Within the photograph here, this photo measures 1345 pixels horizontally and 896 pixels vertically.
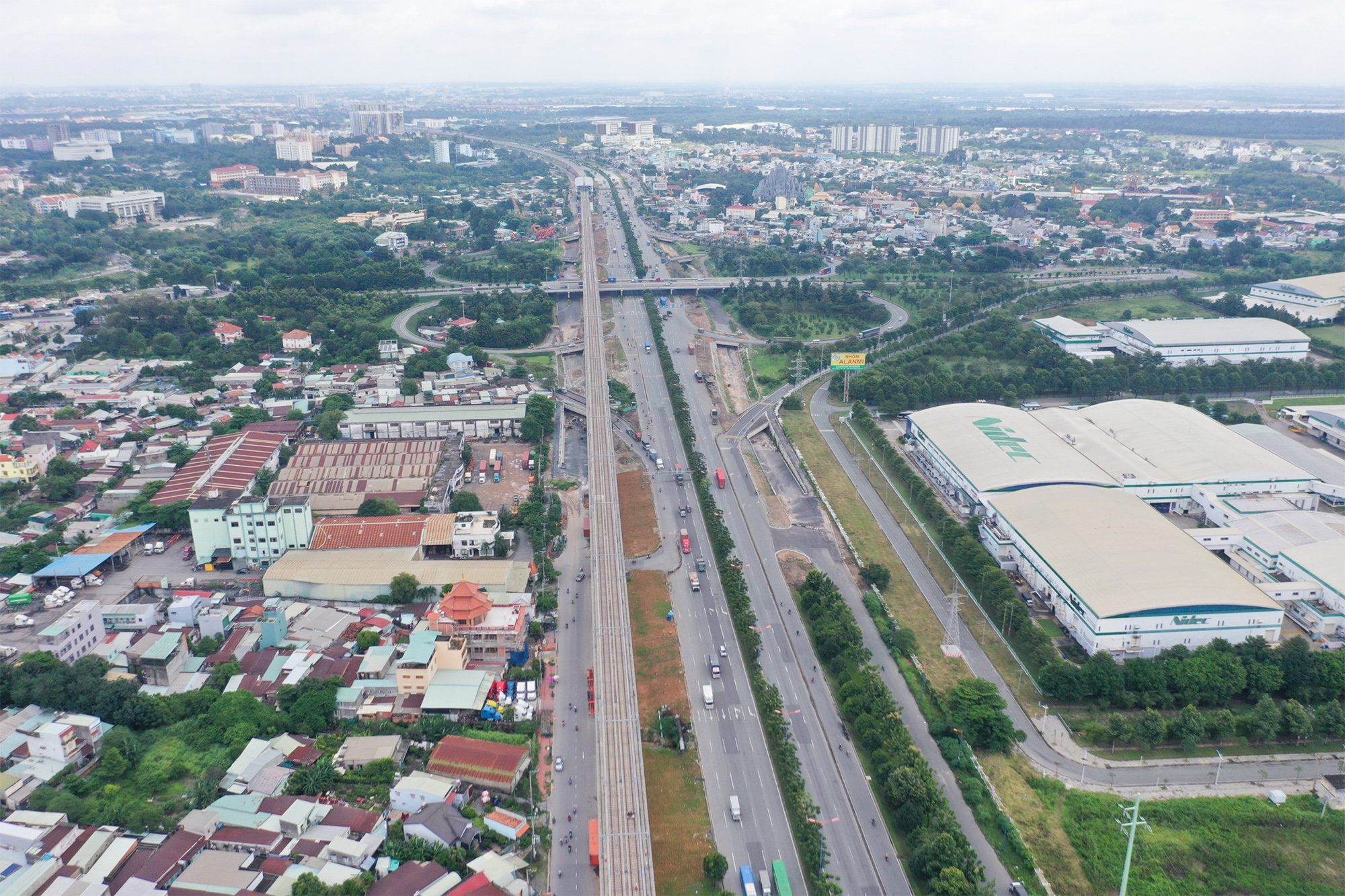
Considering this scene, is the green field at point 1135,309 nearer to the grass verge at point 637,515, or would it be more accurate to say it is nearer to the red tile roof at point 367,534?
the grass verge at point 637,515

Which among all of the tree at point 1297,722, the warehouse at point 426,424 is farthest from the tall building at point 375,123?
the tree at point 1297,722

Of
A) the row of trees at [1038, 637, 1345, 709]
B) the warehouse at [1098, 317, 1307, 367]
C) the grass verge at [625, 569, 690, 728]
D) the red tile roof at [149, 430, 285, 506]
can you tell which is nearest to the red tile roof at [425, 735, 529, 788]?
the grass verge at [625, 569, 690, 728]

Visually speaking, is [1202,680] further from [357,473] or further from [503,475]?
[357,473]

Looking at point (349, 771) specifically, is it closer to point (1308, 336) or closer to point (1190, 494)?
point (1190, 494)

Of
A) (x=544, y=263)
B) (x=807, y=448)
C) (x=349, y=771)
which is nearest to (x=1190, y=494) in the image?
(x=807, y=448)

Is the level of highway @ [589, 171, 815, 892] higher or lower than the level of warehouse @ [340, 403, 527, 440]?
lower

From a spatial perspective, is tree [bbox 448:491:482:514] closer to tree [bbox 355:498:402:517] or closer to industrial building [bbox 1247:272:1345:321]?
tree [bbox 355:498:402:517]
